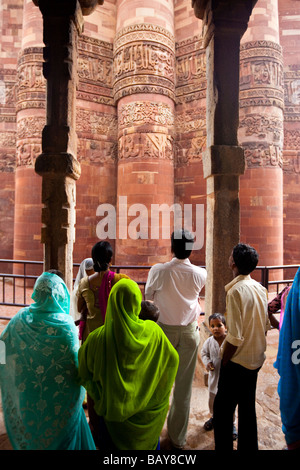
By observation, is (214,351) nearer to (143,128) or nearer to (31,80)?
(143,128)

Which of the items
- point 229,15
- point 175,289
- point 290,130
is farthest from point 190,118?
point 175,289

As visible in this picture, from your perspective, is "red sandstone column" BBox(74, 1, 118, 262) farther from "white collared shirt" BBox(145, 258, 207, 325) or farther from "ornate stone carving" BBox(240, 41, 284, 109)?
"white collared shirt" BBox(145, 258, 207, 325)

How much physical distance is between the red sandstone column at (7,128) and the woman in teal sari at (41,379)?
9662 mm

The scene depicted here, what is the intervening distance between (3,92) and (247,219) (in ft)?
32.0

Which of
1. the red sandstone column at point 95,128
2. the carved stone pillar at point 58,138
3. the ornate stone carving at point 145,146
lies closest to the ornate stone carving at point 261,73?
the ornate stone carving at point 145,146

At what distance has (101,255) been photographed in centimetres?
247

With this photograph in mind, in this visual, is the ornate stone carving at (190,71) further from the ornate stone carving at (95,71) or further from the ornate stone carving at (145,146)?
the ornate stone carving at (95,71)

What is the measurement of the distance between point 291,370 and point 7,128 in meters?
11.7

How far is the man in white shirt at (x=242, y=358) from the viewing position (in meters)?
2.06

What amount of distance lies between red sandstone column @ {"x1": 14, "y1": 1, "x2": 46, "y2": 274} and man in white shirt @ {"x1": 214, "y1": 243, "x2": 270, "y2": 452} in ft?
25.4

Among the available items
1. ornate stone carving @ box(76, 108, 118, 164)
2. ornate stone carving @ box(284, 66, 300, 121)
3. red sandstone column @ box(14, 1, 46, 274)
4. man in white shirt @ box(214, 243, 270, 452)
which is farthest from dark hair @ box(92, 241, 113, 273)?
ornate stone carving @ box(284, 66, 300, 121)

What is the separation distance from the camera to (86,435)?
1902 mm

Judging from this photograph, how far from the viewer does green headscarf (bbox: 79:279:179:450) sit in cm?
163
